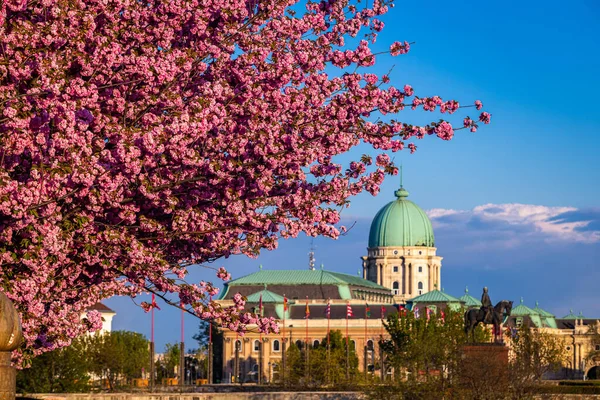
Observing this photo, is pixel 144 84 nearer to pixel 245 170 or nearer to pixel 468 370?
pixel 245 170

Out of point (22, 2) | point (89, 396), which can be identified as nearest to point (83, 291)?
A: point (22, 2)

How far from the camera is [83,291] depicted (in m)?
20.9

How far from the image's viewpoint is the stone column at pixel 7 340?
42.8 feet

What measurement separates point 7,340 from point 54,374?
6096 centimetres

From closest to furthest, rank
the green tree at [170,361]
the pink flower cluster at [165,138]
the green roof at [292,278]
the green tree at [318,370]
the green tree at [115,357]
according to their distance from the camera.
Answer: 1. the pink flower cluster at [165,138]
2. the green tree at [318,370]
3. the green tree at [115,357]
4. the green tree at [170,361]
5. the green roof at [292,278]

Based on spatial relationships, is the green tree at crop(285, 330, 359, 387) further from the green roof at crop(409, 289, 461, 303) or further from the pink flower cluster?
the pink flower cluster

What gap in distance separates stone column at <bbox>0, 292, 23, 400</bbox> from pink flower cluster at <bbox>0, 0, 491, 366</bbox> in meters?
3.14

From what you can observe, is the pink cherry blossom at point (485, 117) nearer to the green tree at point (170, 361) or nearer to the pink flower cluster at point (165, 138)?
the pink flower cluster at point (165, 138)

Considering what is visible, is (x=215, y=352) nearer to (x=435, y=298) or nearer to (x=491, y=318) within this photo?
(x=435, y=298)

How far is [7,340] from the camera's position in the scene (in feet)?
43.1

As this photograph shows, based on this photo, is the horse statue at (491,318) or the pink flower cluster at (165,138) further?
the horse statue at (491,318)

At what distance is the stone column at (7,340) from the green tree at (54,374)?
54051 mm

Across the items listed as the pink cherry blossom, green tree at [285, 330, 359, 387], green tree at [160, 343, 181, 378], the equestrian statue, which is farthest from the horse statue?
green tree at [160, 343, 181, 378]

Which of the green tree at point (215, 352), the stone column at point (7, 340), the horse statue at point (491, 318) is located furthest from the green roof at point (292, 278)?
the stone column at point (7, 340)
